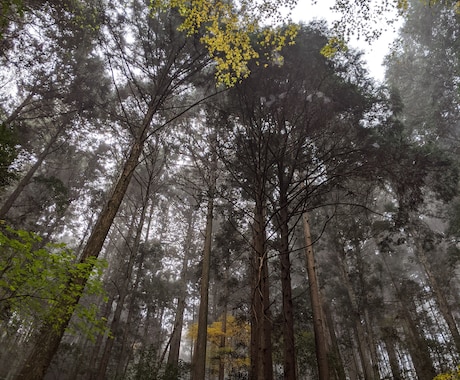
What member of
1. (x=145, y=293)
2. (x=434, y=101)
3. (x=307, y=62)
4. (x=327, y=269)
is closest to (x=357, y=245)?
(x=327, y=269)

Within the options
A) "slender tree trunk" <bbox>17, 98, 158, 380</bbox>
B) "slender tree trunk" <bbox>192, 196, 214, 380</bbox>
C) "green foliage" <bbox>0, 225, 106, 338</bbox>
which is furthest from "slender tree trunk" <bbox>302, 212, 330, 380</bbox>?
"green foliage" <bbox>0, 225, 106, 338</bbox>

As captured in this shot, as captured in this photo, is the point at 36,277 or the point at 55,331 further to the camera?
the point at 55,331

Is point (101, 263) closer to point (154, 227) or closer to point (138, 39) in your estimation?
point (138, 39)

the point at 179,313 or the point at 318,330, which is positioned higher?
the point at 179,313

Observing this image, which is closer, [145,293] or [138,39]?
[138,39]

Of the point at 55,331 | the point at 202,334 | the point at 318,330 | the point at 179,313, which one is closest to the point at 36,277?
the point at 55,331

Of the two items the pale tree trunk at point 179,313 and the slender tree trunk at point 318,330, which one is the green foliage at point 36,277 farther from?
the pale tree trunk at point 179,313

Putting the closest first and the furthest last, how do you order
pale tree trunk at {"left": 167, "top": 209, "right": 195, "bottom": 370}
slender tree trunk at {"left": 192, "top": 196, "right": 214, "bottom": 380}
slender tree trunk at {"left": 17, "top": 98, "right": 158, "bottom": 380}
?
slender tree trunk at {"left": 17, "top": 98, "right": 158, "bottom": 380} → slender tree trunk at {"left": 192, "top": 196, "right": 214, "bottom": 380} → pale tree trunk at {"left": 167, "top": 209, "right": 195, "bottom": 370}

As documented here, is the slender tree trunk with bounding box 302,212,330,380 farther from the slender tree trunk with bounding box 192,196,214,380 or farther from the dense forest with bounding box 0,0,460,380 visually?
the slender tree trunk with bounding box 192,196,214,380

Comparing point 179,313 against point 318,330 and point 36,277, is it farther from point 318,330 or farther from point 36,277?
point 36,277

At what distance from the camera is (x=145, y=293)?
16891 mm

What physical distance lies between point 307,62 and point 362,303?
11931 mm

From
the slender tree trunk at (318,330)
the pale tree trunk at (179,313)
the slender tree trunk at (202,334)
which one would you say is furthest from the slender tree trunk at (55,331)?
the pale tree trunk at (179,313)

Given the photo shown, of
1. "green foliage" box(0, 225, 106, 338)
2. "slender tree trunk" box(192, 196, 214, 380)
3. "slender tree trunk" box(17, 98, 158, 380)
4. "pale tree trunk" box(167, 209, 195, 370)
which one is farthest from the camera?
"pale tree trunk" box(167, 209, 195, 370)
